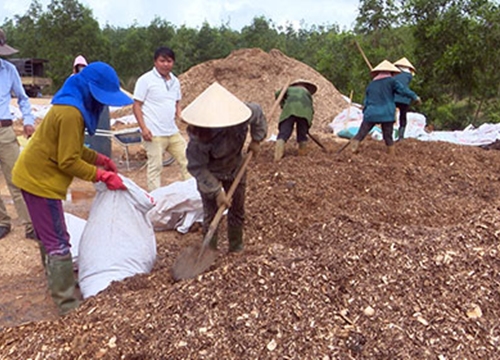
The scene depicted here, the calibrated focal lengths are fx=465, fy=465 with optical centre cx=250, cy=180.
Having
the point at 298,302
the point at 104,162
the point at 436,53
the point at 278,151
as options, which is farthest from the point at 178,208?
the point at 436,53

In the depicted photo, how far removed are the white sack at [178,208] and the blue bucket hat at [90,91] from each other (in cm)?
132

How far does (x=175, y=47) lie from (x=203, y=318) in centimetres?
2186

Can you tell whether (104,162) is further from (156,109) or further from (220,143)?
(156,109)

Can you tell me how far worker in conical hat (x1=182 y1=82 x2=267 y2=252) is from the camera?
2.48 m

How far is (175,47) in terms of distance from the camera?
73.8 ft

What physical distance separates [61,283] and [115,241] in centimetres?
39

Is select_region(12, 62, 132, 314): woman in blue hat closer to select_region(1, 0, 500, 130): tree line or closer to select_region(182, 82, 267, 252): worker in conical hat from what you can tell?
select_region(182, 82, 267, 252): worker in conical hat

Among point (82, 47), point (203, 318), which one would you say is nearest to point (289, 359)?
point (203, 318)

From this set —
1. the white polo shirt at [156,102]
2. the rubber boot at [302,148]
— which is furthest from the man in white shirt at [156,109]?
the rubber boot at [302,148]

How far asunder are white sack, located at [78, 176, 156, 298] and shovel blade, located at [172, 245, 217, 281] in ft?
1.38

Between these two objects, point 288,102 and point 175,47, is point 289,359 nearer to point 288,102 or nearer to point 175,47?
point 288,102

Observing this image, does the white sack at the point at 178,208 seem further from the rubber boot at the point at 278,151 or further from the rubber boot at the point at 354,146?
the rubber boot at the point at 354,146

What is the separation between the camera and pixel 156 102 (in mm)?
4238

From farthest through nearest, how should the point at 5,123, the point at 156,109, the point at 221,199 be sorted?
1. the point at 156,109
2. the point at 5,123
3. the point at 221,199
